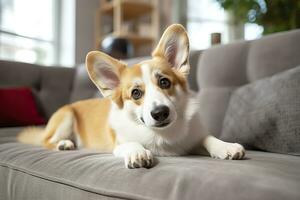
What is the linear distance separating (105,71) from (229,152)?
20.0 inches

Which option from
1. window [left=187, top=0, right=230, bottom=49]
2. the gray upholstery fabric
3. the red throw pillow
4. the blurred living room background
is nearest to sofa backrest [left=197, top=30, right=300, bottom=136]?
the gray upholstery fabric

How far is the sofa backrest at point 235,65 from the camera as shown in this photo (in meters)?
1.47

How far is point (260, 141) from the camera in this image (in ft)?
4.18

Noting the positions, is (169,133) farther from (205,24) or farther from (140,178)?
(205,24)

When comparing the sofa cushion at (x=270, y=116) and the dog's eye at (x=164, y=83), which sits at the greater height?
the dog's eye at (x=164, y=83)

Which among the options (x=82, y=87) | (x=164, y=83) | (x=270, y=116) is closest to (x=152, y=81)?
(x=164, y=83)

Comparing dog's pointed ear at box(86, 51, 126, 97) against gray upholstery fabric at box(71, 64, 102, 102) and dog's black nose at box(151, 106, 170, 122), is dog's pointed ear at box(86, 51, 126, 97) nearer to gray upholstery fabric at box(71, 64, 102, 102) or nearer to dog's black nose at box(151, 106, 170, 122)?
dog's black nose at box(151, 106, 170, 122)

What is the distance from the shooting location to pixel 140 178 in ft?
2.78

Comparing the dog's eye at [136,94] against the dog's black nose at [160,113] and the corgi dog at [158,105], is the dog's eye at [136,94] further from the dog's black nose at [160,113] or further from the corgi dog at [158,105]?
the dog's black nose at [160,113]

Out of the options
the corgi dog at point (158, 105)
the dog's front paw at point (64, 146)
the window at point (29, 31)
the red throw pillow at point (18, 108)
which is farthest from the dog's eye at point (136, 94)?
the window at point (29, 31)

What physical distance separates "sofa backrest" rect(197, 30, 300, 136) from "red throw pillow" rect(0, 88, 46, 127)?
43.2 inches

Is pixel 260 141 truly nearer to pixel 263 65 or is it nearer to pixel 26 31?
pixel 263 65

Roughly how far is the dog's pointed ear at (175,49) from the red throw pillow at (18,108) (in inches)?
50.1

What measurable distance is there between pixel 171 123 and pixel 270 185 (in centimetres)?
44
